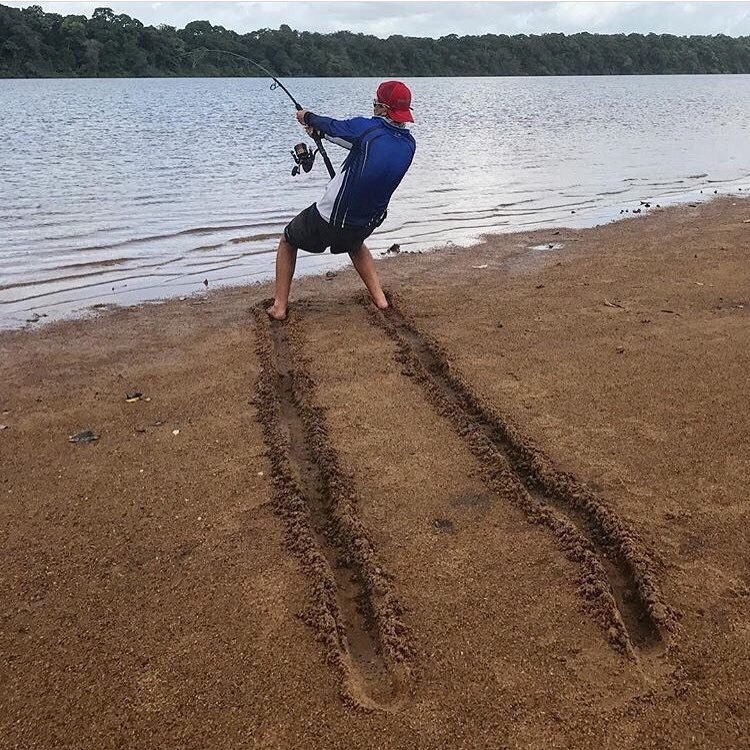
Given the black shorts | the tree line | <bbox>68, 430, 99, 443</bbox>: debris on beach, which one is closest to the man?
the black shorts

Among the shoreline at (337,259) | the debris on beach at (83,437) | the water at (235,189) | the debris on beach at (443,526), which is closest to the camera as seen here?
the debris on beach at (443,526)

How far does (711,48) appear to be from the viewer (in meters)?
138

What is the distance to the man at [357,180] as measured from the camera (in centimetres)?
613

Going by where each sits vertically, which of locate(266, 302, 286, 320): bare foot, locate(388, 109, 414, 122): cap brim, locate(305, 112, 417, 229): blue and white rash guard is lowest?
locate(266, 302, 286, 320): bare foot

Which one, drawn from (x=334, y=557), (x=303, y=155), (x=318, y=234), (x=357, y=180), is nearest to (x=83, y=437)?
(x=334, y=557)

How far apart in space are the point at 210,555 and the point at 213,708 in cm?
92

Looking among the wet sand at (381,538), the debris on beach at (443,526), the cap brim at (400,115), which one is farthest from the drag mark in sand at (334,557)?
the cap brim at (400,115)

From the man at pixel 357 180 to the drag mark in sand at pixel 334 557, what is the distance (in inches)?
78.4

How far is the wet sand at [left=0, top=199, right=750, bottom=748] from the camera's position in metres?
2.62

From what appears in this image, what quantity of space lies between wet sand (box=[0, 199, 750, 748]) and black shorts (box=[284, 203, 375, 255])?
0.92 m

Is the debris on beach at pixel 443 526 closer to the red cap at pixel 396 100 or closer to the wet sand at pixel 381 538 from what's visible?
the wet sand at pixel 381 538

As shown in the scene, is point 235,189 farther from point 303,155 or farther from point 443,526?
point 443,526

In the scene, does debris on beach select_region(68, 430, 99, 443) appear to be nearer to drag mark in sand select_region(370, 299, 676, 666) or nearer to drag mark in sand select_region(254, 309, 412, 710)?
drag mark in sand select_region(254, 309, 412, 710)

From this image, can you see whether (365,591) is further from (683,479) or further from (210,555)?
(683,479)
